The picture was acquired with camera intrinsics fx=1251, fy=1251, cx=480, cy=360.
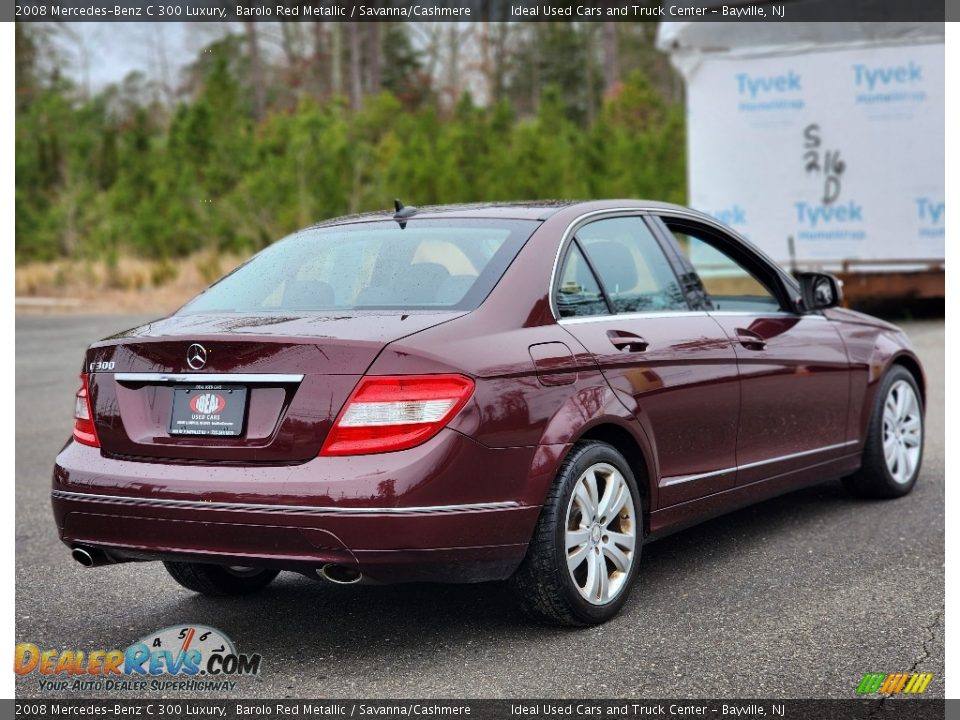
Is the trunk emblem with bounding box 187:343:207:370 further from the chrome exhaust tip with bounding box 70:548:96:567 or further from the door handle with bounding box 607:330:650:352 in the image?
the door handle with bounding box 607:330:650:352

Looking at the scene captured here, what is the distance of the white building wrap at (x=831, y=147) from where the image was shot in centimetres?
1587

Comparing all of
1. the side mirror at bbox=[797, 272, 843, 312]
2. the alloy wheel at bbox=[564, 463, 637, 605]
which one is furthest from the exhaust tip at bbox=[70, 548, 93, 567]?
the side mirror at bbox=[797, 272, 843, 312]

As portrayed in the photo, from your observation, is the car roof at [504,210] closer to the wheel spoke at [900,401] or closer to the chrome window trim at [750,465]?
the chrome window trim at [750,465]

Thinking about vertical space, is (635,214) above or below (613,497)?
above

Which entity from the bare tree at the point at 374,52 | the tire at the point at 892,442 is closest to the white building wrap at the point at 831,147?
the tire at the point at 892,442

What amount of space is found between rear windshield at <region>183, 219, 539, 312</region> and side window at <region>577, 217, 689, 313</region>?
1.21ft

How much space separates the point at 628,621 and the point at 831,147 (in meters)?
12.8

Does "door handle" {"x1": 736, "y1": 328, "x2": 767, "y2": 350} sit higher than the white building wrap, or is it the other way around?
the white building wrap

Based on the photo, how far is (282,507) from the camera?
3.97 meters

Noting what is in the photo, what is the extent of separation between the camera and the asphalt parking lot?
13.3ft

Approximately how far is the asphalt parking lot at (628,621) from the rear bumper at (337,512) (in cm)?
38

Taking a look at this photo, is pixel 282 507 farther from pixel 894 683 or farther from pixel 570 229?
pixel 894 683

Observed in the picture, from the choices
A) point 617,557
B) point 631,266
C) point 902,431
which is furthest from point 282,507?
point 902,431

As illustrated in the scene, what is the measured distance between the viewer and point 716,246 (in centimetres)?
598
